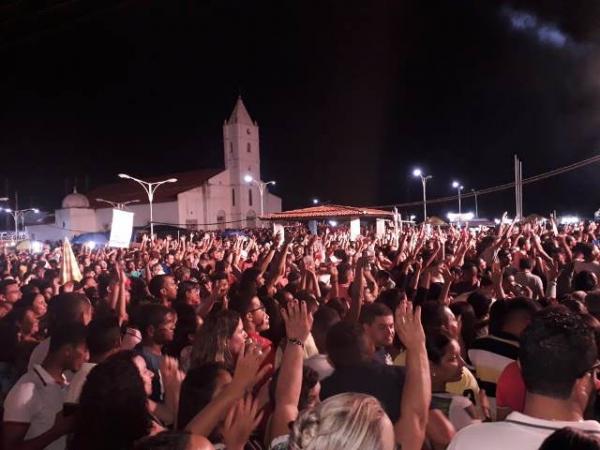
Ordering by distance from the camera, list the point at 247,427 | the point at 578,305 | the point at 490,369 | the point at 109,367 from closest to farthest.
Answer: the point at 247,427, the point at 109,367, the point at 490,369, the point at 578,305

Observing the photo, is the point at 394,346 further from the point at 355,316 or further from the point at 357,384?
the point at 357,384

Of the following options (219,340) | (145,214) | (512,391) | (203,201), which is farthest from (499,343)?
(145,214)

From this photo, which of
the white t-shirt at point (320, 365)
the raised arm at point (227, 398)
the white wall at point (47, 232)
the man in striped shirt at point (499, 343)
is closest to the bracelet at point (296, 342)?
the raised arm at point (227, 398)

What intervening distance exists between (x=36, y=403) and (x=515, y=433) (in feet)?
8.94

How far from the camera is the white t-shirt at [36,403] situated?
3.40 meters

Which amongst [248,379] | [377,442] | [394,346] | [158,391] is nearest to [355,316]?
[394,346]

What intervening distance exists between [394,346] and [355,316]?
795 millimetres

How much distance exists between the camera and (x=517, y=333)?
14.0ft

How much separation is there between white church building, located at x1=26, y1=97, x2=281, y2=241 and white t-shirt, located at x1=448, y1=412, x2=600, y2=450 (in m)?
67.0

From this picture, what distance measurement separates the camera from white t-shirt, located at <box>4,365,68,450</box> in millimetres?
3404

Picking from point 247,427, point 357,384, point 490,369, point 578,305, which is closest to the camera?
point 247,427

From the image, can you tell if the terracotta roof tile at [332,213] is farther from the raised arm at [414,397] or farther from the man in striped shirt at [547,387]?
the man in striped shirt at [547,387]

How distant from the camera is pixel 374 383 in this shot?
3.16 meters

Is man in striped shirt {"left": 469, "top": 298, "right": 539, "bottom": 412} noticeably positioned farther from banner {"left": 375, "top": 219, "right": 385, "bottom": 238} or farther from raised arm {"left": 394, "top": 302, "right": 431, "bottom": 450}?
banner {"left": 375, "top": 219, "right": 385, "bottom": 238}
